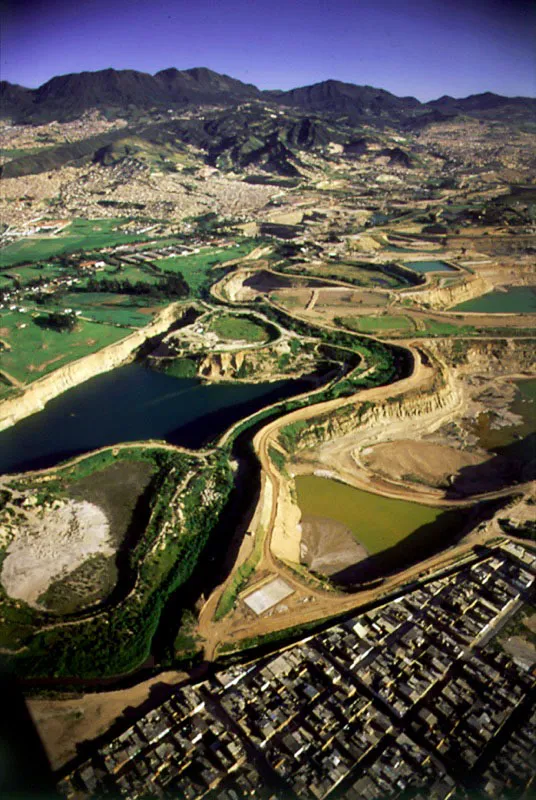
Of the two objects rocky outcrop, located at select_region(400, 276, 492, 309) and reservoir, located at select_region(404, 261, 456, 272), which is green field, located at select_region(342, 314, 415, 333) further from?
reservoir, located at select_region(404, 261, 456, 272)

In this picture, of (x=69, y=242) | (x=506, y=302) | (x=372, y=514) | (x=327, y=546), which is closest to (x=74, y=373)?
(x=327, y=546)

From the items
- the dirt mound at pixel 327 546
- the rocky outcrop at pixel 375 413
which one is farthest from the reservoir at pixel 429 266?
the dirt mound at pixel 327 546

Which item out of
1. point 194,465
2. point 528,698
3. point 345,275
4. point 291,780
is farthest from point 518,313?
point 291,780

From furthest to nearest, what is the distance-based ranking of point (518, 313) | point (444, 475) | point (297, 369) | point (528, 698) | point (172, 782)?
point (518, 313), point (297, 369), point (444, 475), point (528, 698), point (172, 782)

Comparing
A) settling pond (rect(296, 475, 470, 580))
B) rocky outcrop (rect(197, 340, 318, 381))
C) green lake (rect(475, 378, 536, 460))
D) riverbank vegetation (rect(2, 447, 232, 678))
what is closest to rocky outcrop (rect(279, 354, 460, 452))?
green lake (rect(475, 378, 536, 460))

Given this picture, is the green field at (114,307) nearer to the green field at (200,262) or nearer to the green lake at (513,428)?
the green field at (200,262)

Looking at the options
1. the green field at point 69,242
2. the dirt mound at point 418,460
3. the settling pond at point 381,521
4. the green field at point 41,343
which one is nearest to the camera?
the settling pond at point 381,521

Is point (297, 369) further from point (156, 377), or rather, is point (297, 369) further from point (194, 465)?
point (194, 465)
